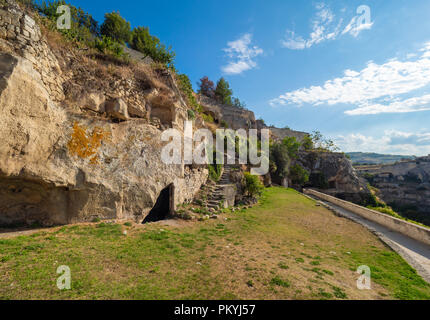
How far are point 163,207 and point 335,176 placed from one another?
32.3 metres

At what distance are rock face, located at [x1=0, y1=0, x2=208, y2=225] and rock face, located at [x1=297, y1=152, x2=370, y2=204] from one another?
101 ft

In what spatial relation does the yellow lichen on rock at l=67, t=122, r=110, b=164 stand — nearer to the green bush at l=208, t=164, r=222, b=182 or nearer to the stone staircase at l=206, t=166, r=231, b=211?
the stone staircase at l=206, t=166, r=231, b=211

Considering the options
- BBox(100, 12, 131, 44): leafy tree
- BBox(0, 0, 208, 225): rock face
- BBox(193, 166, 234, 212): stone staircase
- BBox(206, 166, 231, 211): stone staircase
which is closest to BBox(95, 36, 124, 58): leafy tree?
BBox(0, 0, 208, 225): rock face

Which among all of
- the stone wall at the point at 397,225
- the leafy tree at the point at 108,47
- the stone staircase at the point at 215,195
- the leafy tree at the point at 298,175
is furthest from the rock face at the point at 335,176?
the leafy tree at the point at 108,47

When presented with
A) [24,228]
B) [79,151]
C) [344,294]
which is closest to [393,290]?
[344,294]

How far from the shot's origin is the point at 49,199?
554cm

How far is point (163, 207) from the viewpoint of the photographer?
8.80 metres

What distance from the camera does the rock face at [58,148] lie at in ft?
14.8

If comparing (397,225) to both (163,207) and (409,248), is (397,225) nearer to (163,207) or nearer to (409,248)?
(409,248)

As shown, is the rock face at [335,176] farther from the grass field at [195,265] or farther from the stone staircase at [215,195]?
the grass field at [195,265]

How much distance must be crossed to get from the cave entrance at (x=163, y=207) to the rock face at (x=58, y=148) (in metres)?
0.91

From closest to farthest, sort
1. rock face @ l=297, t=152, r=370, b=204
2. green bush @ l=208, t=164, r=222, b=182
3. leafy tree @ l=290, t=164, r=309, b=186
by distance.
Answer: green bush @ l=208, t=164, r=222, b=182 < leafy tree @ l=290, t=164, r=309, b=186 < rock face @ l=297, t=152, r=370, b=204

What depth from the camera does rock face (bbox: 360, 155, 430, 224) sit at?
3909cm
